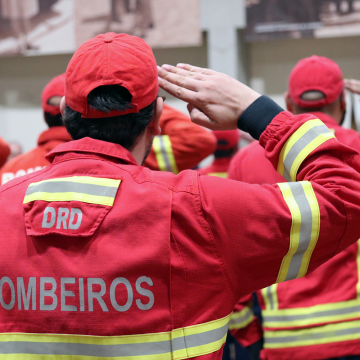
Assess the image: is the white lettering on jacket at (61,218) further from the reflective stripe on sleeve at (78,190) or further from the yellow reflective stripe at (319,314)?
the yellow reflective stripe at (319,314)

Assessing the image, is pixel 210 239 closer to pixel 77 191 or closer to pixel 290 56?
pixel 77 191

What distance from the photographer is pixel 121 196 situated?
0.98m

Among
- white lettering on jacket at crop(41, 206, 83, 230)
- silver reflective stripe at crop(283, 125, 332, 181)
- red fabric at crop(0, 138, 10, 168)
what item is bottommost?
red fabric at crop(0, 138, 10, 168)

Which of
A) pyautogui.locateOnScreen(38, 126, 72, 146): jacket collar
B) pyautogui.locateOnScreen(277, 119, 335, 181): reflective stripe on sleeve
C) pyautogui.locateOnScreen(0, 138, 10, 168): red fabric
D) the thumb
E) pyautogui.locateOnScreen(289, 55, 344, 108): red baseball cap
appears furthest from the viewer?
pyautogui.locateOnScreen(0, 138, 10, 168): red fabric

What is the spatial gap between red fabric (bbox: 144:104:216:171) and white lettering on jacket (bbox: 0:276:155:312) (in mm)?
1289

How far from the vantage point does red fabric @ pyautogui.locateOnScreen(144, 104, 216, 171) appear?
2.26 m

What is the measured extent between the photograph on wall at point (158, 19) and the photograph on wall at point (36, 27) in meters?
0.62

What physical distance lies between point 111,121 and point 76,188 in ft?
0.60

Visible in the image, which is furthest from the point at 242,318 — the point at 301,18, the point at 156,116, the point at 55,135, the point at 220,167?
the point at 301,18

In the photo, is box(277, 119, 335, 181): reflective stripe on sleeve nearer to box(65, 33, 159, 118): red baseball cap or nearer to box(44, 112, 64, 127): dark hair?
box(65, 33, 159, 118): red baseball cap

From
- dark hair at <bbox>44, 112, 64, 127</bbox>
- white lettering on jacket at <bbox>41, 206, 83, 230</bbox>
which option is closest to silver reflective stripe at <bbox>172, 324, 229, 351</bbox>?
white lettering on jacket at <bbox>41, 206, 83, 230</bbox>

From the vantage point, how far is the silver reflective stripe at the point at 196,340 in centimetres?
97

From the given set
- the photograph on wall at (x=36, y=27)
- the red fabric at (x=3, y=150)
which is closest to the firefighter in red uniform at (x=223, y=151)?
the red fabric at (x=3, y=150)

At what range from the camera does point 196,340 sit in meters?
0.99
